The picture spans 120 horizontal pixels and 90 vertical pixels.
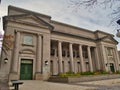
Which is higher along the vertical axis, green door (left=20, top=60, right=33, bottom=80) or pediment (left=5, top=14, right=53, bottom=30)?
pediment (left=5, top=14, right=53, bottom=30)

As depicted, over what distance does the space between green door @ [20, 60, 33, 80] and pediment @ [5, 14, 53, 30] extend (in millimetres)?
6803

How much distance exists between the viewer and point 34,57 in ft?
68.5

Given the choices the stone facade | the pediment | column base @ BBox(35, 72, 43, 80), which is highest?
the pediment

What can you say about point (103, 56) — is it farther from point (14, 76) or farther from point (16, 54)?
point (14, 76)

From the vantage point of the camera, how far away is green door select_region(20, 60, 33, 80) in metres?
19.6

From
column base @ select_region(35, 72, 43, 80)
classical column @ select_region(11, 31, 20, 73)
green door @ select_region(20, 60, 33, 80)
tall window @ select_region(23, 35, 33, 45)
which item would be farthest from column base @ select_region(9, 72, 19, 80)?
tall window @ select_region(23, 35, 33, 45)

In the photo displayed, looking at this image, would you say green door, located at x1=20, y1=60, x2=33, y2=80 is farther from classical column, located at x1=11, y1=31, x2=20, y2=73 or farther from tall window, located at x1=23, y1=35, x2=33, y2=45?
tall window, located at x1=23, y1=35, x2=33, y2=45

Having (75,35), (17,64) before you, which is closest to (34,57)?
(17,64)

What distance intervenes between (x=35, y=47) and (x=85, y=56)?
15.3 m

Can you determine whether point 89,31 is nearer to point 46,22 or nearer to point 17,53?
point 46,22

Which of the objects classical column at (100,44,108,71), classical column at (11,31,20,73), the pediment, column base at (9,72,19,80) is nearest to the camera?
column base at (9,72,19,80)

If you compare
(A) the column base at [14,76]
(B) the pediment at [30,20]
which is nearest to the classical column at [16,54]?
(A) the column base at [14,76]

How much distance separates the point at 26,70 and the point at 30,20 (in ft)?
28.8

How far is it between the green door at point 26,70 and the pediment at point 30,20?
268 inches
